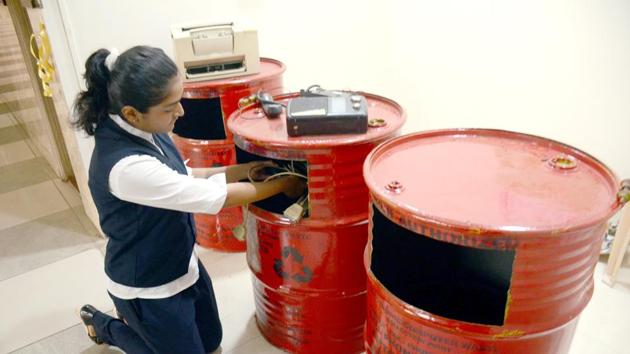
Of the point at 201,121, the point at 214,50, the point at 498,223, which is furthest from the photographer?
the point at 201,121

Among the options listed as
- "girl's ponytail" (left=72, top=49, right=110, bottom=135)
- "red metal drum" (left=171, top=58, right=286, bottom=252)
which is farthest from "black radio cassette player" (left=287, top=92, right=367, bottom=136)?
"red metal drum" (left=171, top=58, right=286, bottom=252)

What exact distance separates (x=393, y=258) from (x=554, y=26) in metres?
1.45

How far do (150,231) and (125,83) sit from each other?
0.45m

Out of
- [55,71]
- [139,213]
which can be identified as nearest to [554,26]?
[139,213]

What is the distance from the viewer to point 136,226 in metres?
1.42

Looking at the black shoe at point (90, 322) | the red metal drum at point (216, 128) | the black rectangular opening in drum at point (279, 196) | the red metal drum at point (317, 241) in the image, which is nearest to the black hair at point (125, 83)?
the red metal drum at point (317, 241)

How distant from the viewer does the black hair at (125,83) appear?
1.27 meters

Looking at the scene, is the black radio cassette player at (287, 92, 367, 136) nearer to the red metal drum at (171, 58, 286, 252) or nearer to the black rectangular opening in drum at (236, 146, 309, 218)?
the black rectangular opening in drum at (236, 146, 309, 218)

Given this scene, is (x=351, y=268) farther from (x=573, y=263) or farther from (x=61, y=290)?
(x=61, y=290)

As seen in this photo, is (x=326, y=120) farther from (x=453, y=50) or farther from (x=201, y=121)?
(x=453, y=50)

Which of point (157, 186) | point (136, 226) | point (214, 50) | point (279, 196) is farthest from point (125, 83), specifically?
point (214, 50)

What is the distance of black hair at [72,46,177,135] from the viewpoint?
4.17 ft

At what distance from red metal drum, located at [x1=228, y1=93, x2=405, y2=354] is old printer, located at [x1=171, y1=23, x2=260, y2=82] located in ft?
1.60

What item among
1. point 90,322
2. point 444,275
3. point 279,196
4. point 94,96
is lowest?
point 90,322
